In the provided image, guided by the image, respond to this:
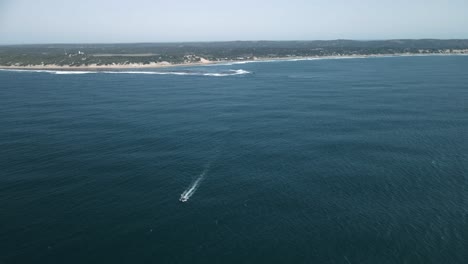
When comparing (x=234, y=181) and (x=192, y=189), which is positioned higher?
(x=234, y=181)

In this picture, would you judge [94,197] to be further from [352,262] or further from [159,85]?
[159,85]

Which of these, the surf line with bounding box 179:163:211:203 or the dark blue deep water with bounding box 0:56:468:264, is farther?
the surf line with bounding box 179:163:211:203

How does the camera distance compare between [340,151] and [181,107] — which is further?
[181,107]

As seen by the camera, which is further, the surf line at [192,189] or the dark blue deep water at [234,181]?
the surf line at [192,189]

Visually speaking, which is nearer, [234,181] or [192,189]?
[192,189]

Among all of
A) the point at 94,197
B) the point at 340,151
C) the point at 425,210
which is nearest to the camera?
the point at 425,210

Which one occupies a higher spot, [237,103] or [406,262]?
[237,103]

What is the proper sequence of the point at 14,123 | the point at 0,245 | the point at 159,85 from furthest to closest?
1. the point at 159,85
2. the point at 14,123
3. the point at 0,245

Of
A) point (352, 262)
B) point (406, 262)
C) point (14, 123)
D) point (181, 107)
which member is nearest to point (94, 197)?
point (352, 262)
